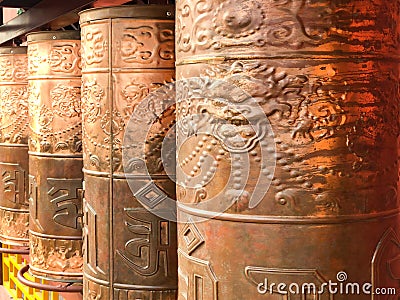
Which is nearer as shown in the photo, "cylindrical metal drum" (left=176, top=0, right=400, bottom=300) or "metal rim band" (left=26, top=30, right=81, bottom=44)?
"cylindrical metal drum" (left=176, top=0, right=400, bottom=300)

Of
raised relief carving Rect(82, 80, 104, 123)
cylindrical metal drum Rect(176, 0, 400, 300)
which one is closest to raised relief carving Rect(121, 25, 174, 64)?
raised relief carving Rect(82, 80, 104, 123)

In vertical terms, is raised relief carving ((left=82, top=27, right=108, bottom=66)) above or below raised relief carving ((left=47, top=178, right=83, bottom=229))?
above

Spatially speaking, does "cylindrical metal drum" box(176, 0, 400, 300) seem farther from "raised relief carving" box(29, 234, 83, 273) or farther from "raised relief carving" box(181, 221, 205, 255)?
"raised relief carving" box(29, 234, 83, 273)

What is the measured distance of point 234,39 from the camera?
128cm

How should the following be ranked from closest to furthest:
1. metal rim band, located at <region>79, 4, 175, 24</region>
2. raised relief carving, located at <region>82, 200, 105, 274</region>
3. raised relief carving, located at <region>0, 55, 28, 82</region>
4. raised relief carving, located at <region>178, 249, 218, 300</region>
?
raised relief carving, located at <region>178, 249, 218, 300</region> → metal rim band, located at <region>79, 4, 175, 24</region> → raised relief carving, located at <region>82, 200, 105, 274</region> → raised relief carving, located at <region>0, 55, 28, 82</region>

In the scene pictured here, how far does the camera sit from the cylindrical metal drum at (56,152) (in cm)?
243

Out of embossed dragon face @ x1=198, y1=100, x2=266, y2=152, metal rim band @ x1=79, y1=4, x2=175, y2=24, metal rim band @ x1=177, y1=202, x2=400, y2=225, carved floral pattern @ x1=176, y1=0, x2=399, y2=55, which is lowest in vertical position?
metal rim band @ x1=177, y1=202, x2=400, y2=225

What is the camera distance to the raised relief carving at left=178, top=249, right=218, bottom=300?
4.39 feet

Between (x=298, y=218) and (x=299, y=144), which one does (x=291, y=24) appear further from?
Result: (x=298, y=218)

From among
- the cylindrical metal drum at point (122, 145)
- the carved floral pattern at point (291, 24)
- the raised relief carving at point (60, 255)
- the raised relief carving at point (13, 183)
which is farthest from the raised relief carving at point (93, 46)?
the raised relief carving at point (13, 183)

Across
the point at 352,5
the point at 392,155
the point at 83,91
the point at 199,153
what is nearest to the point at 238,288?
the point at 199,153

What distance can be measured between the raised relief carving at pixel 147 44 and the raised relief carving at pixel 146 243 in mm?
403

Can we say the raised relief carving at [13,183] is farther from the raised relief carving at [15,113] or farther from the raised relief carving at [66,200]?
the raised relief carving at [66,200]

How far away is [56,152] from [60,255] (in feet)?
1.18
